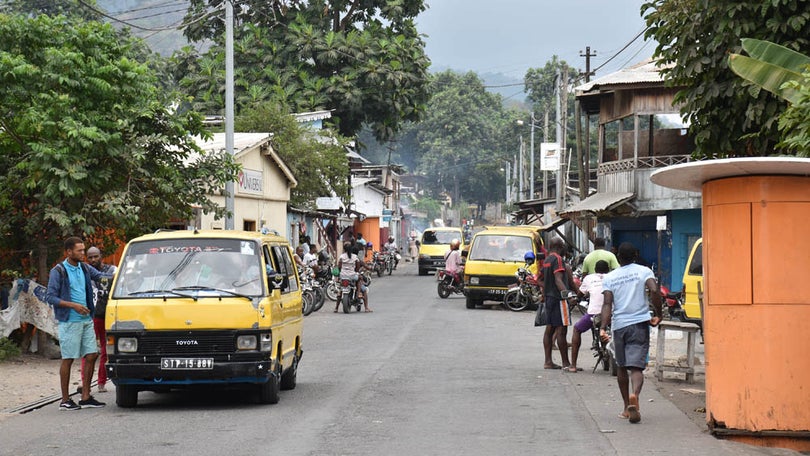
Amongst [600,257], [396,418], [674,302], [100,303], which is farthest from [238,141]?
[396,418]

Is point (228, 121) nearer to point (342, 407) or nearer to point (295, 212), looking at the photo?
point (342, 407)

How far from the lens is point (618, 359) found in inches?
442

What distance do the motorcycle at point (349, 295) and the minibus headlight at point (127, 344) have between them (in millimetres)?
16233

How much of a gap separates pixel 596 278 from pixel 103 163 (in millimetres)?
8175

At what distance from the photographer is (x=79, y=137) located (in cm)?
1655

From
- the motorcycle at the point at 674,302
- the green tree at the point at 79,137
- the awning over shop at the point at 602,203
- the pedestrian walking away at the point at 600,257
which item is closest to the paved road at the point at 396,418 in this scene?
the pedestrian walking away at the point at 600,257

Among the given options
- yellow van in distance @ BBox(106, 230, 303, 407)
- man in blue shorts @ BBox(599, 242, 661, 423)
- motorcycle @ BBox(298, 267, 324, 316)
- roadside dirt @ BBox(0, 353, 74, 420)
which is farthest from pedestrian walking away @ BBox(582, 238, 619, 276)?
motorcycle @ BBox(298, 267, 324, 316)

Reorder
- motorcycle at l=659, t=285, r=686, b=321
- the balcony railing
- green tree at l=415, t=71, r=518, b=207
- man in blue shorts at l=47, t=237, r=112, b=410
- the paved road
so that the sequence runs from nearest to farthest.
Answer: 1. the paved road
2. man in blue shorts at l=47, t=237, r=112, b=410
3. motorcycle at l=659, t=285, r=686, b=321
4. the balcony railing
5. green tree at l=415, t=71, r=518, b=207

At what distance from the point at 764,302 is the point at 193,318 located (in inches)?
226

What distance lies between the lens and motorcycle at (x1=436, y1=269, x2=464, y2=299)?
33750mm

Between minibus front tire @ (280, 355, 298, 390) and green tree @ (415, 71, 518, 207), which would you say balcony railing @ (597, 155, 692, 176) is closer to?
minibus front tire @ (280, 355, 298, 390)

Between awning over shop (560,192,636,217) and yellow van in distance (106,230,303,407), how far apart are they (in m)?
20.5

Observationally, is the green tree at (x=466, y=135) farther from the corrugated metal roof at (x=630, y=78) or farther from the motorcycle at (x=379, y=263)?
the corrugated metal roof at (x=630, y=78)

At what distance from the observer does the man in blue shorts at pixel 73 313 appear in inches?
472
